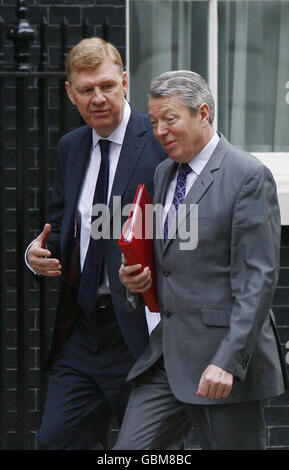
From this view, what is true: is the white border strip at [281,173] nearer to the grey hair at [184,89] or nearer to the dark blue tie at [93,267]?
the dark blue tie at [93,267]

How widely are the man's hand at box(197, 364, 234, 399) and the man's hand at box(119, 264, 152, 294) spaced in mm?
484

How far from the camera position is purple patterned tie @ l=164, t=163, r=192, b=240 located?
3.97 m

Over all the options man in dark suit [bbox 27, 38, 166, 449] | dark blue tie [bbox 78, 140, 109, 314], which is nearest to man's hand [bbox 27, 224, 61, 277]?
man in dark suit [bbox 27, 38, 166, 449]

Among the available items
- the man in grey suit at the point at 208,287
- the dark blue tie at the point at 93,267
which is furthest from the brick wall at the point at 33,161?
the man in grey suit at the point at 208,287

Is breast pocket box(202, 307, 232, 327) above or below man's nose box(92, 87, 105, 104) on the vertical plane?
below

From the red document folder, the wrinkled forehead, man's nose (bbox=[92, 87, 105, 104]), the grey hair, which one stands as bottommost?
the red document folder


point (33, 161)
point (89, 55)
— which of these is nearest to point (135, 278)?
point (89, 55)

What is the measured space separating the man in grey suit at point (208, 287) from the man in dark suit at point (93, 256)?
35 centimetres

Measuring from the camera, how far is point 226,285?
3850 mm

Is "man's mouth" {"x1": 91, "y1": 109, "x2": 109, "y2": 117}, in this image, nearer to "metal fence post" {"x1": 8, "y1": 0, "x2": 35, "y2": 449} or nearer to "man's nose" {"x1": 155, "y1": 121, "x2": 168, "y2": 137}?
"man's nose" {"x1": 155, "y1": 121, "x2": 168, "y2": 137}

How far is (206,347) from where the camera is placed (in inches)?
154

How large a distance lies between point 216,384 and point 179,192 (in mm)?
783

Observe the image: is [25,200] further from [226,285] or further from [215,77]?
[226,285]
